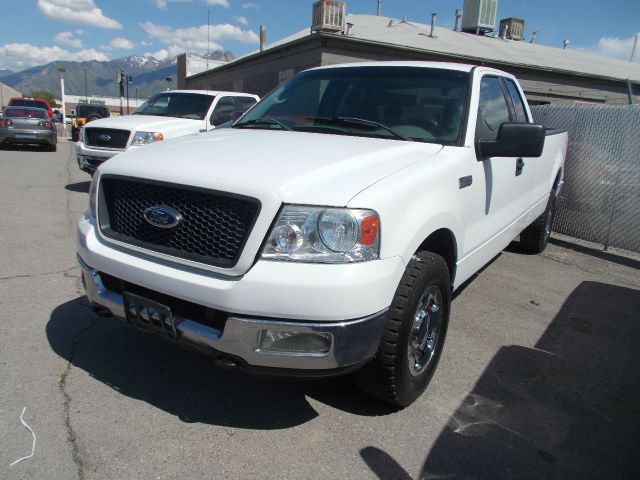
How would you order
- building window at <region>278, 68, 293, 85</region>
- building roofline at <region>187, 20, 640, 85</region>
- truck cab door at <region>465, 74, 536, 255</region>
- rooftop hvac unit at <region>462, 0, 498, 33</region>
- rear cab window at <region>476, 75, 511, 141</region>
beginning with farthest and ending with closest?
rooftop hvac unit at <region>462, 0, 498, 33</region>, building window at <region>278, 68, 293, 85</region>, building roofline at <region>187, 20, 640, 85</region>, rear cab window at <region>476, 75, 511, 141</region>, truck cab door at <region>465, 74, 536, 255</region>

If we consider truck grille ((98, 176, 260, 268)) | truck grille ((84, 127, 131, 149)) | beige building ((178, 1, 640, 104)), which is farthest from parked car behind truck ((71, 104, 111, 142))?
truck grille ((98, 176, 260, 268))

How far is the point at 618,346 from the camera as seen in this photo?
3.97 m

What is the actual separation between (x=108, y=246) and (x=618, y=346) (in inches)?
149

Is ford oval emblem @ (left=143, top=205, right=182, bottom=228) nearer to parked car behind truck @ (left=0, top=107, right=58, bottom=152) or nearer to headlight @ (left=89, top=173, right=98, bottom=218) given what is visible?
headlight @ (left=89, top=173, right=98, bottom=218)

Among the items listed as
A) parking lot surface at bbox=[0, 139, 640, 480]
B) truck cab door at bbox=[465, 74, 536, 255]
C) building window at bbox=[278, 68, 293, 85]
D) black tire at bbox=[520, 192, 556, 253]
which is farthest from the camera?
building window at bbox=[278, 68, 293, 85]

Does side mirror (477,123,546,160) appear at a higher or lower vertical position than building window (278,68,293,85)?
lower

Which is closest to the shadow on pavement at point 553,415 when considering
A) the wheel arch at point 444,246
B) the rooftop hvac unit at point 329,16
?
the wheel arch at point 444,246

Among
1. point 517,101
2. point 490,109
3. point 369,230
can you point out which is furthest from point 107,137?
point 369,230

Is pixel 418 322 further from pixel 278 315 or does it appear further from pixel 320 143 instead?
pixel 320 143

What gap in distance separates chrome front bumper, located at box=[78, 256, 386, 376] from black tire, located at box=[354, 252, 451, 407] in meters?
0.15

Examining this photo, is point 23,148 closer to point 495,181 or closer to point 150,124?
point 150,124

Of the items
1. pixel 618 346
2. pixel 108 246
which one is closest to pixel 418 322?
pixel 108 246

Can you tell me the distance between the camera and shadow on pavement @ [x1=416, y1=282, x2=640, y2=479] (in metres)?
2.49

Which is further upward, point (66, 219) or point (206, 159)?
point (206, 159)
